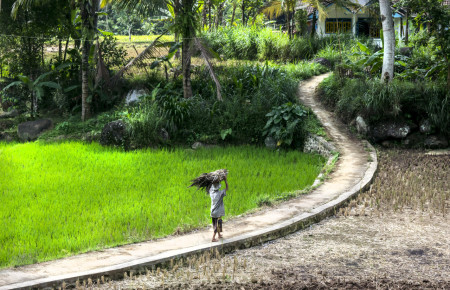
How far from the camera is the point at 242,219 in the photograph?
7996mm

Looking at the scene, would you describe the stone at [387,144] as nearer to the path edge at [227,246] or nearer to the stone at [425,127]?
the stone at [425,127]

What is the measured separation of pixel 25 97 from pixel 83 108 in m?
2.91

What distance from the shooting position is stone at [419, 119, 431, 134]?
44.3 feet

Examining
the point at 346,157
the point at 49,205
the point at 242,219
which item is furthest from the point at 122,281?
the point at 346,157

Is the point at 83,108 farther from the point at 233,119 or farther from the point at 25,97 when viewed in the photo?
the point at 233,119

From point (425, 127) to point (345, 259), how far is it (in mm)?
8243

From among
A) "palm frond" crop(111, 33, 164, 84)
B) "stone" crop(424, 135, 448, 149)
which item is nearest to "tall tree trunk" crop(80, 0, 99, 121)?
"palm frond" crop(111, 33, 164, 84)

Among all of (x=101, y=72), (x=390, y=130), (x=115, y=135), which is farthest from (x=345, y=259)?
(x=101, y=72)

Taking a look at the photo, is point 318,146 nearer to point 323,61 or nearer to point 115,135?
point 115,135

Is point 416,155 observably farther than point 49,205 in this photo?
Yes

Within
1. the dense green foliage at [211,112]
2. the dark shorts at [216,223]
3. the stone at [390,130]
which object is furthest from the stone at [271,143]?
the dark shorts at [216,223]

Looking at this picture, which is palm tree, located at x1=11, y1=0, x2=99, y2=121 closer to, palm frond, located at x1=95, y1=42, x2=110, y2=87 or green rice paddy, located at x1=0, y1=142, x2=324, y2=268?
palm frond, located at x1=95, y1=42, x2=110, y2=87

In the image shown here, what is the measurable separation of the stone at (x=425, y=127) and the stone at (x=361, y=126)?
1.40m

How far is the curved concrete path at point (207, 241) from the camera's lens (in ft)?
18.8
